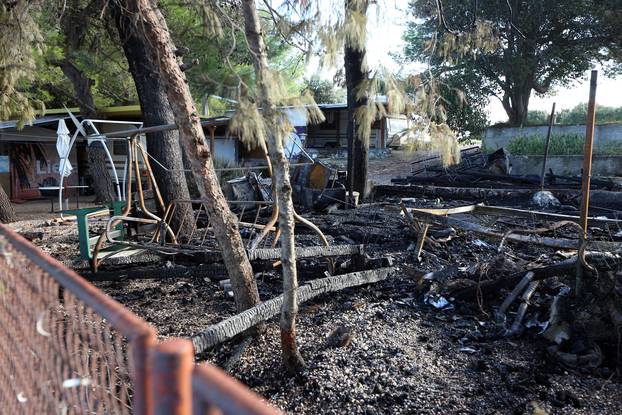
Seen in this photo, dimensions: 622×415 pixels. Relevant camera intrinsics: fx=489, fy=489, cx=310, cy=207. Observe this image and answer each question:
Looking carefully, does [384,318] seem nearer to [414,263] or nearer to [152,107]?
[414,263]

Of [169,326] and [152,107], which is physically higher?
[152,107]

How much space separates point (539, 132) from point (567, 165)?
2.88m

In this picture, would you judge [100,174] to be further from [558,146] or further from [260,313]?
[558,146]

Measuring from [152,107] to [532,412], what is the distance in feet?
22.5

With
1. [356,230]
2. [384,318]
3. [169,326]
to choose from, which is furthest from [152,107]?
[384,318]

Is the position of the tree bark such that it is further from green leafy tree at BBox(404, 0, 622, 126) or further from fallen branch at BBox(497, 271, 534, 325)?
green leafy tree at BBox(404, 0, 622, 126)

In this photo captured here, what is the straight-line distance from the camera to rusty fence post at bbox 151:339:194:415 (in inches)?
30.2

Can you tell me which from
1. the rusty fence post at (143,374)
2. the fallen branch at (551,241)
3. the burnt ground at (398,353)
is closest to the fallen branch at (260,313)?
the burnt ground at (398,353)

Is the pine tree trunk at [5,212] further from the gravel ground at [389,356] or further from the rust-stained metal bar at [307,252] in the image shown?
the rust-stained metal bar at [307,252]

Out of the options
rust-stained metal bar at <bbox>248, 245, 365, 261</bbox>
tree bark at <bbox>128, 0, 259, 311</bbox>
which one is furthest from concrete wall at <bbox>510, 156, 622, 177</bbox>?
Result: tree bark at <bbox>128, 0, 259, 311</bbox>

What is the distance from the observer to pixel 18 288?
1869mm

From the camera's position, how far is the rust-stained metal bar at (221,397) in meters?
0.68

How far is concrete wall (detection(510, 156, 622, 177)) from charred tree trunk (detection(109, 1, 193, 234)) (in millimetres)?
13539

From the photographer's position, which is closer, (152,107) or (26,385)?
(26,385)
